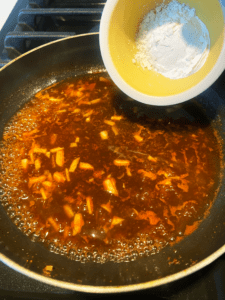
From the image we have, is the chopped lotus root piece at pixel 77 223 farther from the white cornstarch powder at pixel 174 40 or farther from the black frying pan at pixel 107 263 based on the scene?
the white cornstarch powder at pixel 174 40

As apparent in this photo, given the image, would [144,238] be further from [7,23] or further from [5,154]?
[7,23]

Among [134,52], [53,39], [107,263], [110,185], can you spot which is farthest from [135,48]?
[107,263]

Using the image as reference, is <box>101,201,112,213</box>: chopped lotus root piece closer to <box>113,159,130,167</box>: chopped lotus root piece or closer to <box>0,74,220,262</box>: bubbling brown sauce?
<box>0,74,220,262</box>: bubbling brown sauce

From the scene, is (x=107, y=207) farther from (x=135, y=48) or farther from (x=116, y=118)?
(x=135, y=48)

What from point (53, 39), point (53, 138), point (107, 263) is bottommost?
point (107, 263)

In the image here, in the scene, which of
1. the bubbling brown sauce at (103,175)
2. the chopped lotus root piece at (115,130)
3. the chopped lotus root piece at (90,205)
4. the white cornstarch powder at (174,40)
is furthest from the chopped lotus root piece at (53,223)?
the white cornstarch powder at (174,40)

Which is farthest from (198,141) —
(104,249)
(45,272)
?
(45,272)
